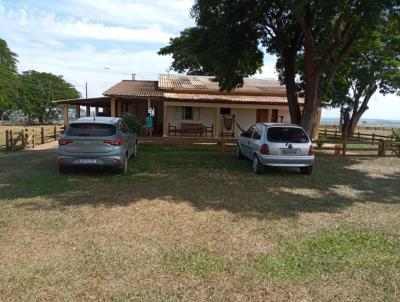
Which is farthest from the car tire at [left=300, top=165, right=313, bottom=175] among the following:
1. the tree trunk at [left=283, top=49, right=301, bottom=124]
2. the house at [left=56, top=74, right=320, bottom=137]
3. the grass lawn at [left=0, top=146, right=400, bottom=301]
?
the house at [left=56, top=74, right=320, bottom=137]

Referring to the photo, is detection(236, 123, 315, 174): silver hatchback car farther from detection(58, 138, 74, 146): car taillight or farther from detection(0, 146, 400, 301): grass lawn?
detection(58, 138, 74, 146): car taillight

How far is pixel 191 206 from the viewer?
299 inches

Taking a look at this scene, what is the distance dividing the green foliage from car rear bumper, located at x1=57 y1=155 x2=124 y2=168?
19.4ft

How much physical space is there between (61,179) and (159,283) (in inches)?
254

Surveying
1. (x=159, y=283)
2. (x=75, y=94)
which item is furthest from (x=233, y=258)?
(x=75, y=94)

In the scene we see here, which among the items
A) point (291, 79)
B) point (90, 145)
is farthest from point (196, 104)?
point (90, 145)

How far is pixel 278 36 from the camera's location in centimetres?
1608

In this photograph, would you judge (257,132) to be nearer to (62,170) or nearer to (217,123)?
(62,170)

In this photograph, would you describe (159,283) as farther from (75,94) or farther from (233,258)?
(75,94)

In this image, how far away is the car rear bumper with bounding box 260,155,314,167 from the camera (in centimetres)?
1113

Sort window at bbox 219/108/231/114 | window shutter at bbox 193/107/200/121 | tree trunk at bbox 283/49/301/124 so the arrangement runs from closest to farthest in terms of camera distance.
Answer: tree trunk at bbox 283/49/301/124
window shutter at bbox 193/107/200/121
window at bbox 219/108/231/114

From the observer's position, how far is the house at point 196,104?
79.6ft

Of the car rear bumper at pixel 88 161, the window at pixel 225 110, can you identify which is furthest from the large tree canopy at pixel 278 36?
the window at pixel 225 110

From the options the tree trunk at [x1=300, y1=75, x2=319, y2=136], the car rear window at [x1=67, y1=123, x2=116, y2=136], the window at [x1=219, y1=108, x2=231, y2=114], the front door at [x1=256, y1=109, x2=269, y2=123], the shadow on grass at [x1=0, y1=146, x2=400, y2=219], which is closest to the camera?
the shadow on grass at [x1=0, y1=146, x2=400, y2=219]
